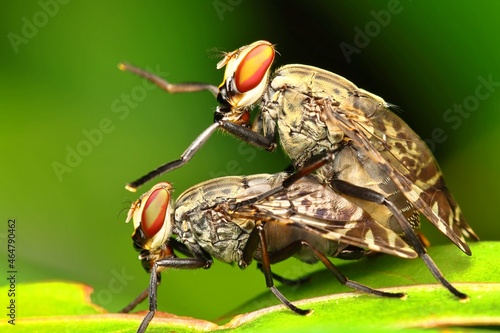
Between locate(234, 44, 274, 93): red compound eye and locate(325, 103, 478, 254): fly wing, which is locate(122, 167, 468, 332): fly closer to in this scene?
locate(325, 103, 478, 254): fly wing

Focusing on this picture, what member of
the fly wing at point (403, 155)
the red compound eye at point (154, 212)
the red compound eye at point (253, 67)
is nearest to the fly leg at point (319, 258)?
the fly wing at point (403, 155)

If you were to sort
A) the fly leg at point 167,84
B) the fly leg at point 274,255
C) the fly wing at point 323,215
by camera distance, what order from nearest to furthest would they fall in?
the fly leg at point 274,255
the fly wing at point 323,215
the fly leg at point 167,84

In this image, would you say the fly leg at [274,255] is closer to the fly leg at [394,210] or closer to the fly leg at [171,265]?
the fly leg at [171,265]

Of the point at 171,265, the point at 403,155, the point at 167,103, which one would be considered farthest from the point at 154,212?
the point at 167,103

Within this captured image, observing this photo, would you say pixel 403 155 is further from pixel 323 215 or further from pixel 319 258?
pixel 319 258

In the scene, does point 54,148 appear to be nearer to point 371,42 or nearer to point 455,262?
point 371,42
